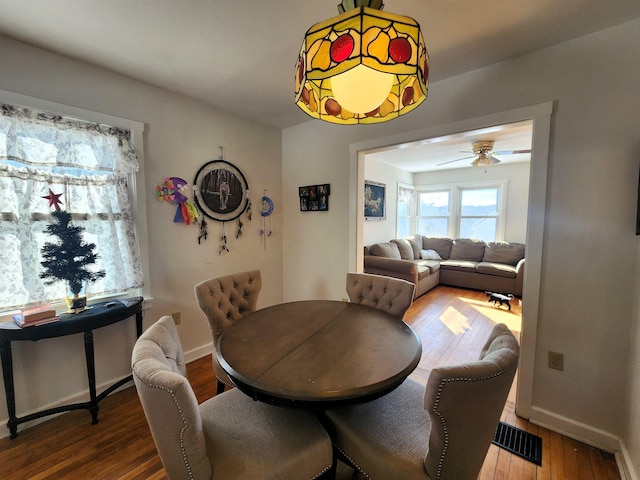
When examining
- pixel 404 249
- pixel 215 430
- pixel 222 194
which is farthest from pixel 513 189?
pixel 215 430

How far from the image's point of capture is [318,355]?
3.93 ft

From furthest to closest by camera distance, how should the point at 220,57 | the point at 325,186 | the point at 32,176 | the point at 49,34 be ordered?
1. the point at 325,186
2. the point at 220,57
3. the point at 32,176
4. the point at 49,34

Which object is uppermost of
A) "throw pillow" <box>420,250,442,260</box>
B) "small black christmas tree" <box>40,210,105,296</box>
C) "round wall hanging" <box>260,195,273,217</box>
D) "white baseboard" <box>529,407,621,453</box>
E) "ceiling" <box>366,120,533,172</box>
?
"ceiling" <box>366,120,533,172</box>

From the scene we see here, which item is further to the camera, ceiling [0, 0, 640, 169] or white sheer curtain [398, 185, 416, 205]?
white sheer curtain [398, 185, 416, 205]

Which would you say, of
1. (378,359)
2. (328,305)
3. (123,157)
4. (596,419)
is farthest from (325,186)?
(596,419)

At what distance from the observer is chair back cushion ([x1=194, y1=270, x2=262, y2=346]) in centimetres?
181

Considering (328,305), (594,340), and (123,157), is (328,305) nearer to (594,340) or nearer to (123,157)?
(594,340)

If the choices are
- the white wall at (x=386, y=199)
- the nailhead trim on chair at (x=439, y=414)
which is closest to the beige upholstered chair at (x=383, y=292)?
the nailhead trim on chair at (x=439, y=414)

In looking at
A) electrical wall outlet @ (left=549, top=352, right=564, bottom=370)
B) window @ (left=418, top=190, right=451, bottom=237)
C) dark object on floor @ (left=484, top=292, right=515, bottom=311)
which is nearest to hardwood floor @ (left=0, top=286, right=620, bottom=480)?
electrical wall outlet @ (left=549, top=352, right=564, bottom=370)

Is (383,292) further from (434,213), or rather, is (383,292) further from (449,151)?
(434,213)

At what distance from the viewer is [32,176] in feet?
5.52

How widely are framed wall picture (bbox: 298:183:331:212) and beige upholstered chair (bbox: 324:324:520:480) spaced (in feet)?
6.73

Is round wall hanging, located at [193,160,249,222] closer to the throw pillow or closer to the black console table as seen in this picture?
the black console table

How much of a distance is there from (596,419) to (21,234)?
145 inches
